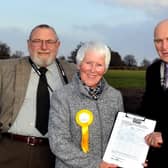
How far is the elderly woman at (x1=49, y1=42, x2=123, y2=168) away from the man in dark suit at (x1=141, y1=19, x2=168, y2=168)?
409mm

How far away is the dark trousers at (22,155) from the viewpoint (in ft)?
14.9

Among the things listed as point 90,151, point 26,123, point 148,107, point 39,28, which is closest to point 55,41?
point 39,28

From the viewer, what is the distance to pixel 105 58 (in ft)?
11.2

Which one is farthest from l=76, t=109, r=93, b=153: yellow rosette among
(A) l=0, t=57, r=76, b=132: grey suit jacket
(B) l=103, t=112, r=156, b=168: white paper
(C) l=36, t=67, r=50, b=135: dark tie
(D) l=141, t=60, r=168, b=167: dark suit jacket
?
(A) l=0, t=57, r=76, b=132: grey suit jacket

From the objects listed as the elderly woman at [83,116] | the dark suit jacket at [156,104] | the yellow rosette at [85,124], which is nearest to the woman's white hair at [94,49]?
the elderly woman at [83,116]

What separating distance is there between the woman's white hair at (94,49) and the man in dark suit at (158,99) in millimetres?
585

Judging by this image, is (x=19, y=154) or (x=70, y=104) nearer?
(x=70, y=104)

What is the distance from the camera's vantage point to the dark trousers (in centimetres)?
454

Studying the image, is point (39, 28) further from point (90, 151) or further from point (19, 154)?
point (90, 151)

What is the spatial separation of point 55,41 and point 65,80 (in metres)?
0.41

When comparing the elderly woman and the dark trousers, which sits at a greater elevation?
the elderly woman

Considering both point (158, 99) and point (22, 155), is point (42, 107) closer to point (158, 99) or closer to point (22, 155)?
point (22, 155)

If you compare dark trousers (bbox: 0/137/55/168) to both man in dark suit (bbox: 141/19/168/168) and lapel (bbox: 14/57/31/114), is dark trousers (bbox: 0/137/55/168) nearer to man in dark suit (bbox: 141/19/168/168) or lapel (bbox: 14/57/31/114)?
lapel (bbox: 14/57/31/114)

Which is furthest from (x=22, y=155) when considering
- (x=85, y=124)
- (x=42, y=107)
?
(x=85, y=124)
